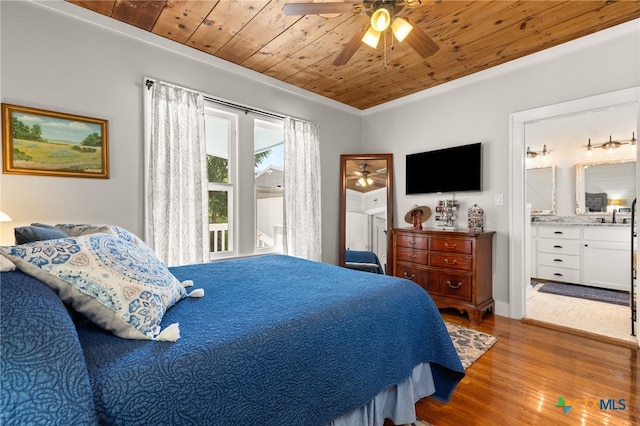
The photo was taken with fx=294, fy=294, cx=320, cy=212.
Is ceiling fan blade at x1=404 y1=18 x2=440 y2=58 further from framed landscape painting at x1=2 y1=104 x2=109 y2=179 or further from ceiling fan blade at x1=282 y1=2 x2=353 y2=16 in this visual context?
framed landscape painting at x1=2 y1=104 x2=109 y2=179

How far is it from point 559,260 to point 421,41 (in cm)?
442

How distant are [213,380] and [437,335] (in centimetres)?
123

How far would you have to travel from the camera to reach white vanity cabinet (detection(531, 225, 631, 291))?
4.05 m

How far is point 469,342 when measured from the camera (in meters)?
2.54

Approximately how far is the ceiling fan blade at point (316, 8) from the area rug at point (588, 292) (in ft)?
14.7

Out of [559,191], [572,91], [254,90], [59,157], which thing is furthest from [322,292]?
[559,191]

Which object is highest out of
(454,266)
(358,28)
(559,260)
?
(358,28)

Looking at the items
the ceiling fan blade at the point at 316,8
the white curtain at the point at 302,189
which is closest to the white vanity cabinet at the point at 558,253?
the white curtain at the point at 302,189

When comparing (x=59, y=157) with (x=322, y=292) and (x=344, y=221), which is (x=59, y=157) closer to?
(x=322, y=292)

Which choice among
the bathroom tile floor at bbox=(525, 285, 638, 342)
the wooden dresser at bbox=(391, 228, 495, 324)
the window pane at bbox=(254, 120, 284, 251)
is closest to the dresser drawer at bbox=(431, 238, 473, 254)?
the wooden dresser at bbox=(391, 228, 495, 324)

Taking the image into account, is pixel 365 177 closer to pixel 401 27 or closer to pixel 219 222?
pixel 219 222

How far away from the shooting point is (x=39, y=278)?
0.84 meters

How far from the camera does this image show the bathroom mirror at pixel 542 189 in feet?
16.6

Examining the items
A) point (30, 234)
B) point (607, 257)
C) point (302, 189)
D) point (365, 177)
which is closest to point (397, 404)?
point (30, 234)
